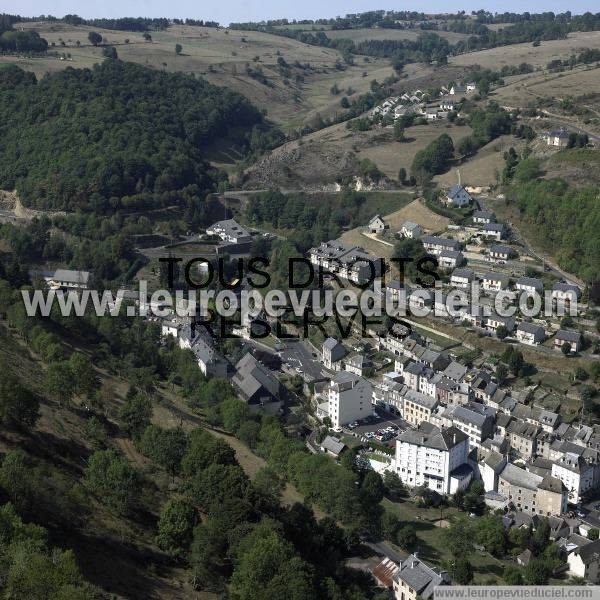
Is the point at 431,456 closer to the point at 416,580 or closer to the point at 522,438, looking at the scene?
the point at 522,438

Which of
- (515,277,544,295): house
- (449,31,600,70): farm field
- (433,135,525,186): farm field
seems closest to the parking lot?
(515,277,544,295): house

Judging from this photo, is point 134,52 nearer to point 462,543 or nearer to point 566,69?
point 566,69

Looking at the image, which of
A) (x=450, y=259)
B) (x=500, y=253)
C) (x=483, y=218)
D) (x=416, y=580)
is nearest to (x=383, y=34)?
(x=483, y=218)

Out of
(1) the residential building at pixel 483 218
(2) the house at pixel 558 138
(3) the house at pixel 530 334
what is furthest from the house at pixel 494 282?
(2) the house at pixel 558 138

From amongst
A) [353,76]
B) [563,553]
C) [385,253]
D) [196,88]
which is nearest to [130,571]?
[563,553]

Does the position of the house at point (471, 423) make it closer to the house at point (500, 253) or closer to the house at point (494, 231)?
the house at point (500, 253)
